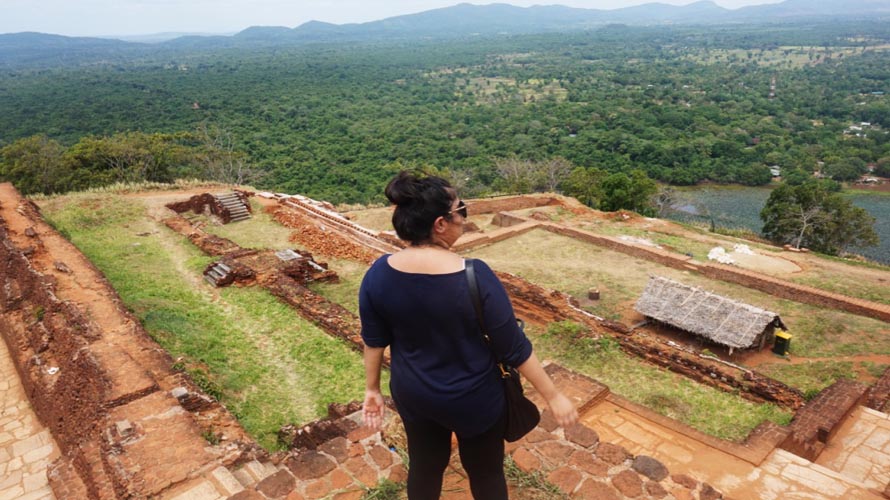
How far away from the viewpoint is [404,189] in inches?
76.3

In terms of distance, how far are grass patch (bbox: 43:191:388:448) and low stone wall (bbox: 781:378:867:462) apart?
Answer: 4410 mm

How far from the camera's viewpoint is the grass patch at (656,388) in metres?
6.18

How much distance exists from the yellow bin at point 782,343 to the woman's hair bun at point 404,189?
824cm

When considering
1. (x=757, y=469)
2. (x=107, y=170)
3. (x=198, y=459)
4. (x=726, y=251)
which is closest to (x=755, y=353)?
(x=757, y=469)

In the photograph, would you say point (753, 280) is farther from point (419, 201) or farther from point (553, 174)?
point (553, 174)

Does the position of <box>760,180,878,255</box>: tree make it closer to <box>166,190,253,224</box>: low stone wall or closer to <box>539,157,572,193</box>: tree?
<box>539,157,572,193</box>: tree

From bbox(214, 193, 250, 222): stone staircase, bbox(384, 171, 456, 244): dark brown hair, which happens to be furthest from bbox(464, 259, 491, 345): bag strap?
bbox(214, 193, 250, 222): stone staircase

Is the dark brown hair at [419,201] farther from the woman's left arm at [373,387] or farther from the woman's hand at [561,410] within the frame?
the woman's hand at [561,410]

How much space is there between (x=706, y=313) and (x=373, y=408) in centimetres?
737

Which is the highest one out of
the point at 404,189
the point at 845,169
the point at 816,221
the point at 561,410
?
the point at 404,189

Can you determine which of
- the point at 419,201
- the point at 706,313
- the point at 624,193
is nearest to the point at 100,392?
the point at 419,201

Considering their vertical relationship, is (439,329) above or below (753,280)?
above

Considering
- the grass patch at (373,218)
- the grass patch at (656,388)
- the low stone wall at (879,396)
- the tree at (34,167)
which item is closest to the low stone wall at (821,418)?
the grass patch at (656,388)

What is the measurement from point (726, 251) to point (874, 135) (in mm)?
45160
